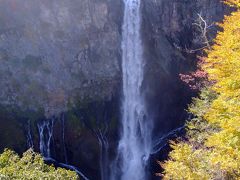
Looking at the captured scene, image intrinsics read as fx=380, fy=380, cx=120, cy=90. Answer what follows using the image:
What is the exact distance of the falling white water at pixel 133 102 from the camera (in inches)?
953

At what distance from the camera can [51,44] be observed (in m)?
23.3

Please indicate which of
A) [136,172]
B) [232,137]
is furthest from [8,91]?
[232,137]

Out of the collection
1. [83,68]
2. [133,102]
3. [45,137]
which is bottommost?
[45,137]

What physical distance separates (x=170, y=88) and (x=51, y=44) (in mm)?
8435

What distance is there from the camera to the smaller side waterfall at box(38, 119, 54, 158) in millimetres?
22611

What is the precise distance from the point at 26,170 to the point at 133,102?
49.6 feet

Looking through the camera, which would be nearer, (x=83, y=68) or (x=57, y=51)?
(x=57, y=51)

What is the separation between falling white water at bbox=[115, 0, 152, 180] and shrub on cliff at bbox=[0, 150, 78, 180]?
13045 mm

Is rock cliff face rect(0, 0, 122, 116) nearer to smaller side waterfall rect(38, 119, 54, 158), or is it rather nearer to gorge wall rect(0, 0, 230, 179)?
gorge wall rect(0, 0, 230, 179)

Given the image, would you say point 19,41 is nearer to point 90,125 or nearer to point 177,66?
point 90,125

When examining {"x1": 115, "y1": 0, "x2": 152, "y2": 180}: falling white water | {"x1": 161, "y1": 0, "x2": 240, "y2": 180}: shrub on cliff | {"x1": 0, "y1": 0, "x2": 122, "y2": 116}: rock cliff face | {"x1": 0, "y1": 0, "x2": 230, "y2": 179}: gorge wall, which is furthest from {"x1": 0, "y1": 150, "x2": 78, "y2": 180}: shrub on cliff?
{"x1": 115, "y1": 0, "x2": 152, "y2": 180}: falling white water

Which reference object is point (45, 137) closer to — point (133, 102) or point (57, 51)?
point (57, 51)

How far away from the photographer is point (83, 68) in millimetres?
23953

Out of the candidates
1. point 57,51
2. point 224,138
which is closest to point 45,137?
point 57,51
